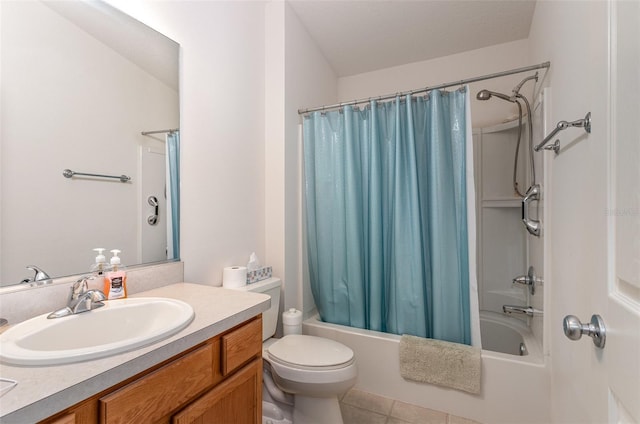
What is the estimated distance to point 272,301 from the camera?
1.67 meters

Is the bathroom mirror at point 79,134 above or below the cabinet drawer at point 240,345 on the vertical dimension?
above

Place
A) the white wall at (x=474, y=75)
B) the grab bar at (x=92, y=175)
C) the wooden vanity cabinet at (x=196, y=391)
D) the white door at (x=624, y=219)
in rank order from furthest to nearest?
the white wall at (x=474, y=75) → the grab bar at (x=92, y=175) → the wooden vanity cabinet at (x=196, y=391) → the white door at (x=624, y=219)

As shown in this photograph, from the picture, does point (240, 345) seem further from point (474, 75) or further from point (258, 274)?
point (474, 75)

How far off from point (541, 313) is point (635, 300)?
1.34 m

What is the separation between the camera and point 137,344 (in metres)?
0.66

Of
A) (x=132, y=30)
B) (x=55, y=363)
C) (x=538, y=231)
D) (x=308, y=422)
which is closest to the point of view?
(x=55, y=363)

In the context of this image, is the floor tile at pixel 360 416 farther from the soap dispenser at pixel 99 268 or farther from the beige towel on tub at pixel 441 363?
the soap dispenser at pixel 99 268

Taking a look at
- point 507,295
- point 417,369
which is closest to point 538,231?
point 507,295

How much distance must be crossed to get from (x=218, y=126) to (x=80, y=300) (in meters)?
1.03

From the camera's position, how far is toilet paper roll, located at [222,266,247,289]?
4.96 ft

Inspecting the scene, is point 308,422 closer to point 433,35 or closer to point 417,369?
point 417,369

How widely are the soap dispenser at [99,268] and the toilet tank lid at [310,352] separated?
79cm

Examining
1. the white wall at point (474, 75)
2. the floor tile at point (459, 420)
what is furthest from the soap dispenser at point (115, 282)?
the white wall at point (474, 75)

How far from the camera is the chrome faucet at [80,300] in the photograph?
2.72 ft
